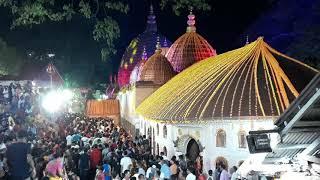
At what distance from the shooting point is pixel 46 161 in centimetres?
1181

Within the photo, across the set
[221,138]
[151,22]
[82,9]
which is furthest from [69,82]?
[82,9]

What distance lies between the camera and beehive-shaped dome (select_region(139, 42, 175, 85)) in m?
31.9

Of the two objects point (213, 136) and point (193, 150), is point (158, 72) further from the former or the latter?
point (213, 136)

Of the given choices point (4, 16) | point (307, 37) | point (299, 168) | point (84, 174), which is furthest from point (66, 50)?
point (307, 37)

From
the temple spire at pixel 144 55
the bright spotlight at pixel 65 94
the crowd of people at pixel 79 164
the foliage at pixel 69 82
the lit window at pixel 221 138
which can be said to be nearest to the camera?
the crowd of people at pixel 79 164

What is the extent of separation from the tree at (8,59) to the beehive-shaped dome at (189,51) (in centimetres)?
1158

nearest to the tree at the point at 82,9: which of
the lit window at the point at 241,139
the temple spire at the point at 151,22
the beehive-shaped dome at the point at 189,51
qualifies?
the lit window at the point at 241,139

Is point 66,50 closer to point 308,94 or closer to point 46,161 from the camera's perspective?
point 46,161

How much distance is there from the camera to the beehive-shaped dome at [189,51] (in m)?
33.7

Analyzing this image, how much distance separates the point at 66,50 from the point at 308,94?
14301 millimetres

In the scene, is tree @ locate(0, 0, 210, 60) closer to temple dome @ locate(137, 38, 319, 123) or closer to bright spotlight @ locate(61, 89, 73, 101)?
temple dome @ locate(137, 38, 319, 123)

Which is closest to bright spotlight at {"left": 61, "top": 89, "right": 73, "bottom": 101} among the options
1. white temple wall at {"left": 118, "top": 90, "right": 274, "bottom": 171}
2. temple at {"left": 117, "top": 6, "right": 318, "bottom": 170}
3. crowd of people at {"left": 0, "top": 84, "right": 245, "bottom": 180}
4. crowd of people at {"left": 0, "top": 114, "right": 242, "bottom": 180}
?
crowd of people at {"left": 0, "top": 84, "right": 245, "bottom": 180}

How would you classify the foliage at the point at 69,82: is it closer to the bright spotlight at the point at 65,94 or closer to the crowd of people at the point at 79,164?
the bright spotlight at the point at 65,94

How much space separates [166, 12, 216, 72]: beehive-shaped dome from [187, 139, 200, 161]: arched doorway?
46.2 feet
